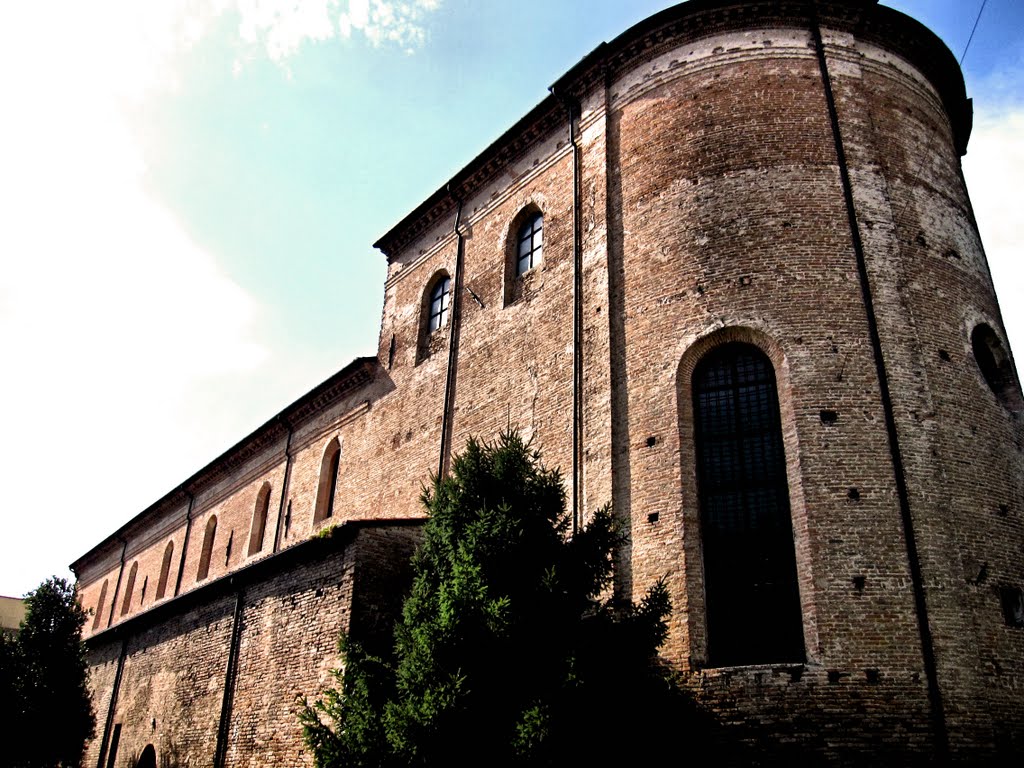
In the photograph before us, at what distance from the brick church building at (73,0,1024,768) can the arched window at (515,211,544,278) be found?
84 millimetres

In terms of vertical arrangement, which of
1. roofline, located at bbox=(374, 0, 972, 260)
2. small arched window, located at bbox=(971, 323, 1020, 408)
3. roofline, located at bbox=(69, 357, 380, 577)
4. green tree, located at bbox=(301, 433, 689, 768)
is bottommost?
green tree, located at bbox=(301, 433, 689, 768)

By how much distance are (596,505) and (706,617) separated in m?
2.09

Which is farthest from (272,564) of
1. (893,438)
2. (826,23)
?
(826,23)

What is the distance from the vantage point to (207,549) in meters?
24.0

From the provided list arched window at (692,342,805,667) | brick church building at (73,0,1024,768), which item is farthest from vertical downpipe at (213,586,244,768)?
arched window at (692,342,805,667)

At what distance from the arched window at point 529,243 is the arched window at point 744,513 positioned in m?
4.51

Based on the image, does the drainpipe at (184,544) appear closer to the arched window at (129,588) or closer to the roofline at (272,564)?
the arched window at (129,588)

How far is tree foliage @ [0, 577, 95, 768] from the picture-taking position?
18375 millimetres

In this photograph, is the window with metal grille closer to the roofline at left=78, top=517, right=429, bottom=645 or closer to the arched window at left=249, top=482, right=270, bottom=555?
the roofline at left=78, top=517, right=429, bottom=645

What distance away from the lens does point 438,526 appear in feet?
31.0

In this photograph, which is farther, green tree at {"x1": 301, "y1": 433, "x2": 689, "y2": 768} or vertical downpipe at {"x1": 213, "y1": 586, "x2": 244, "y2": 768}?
vertical downpipe at {"x1": 213, "y1": 586, "x2": 244, "y2": 768}

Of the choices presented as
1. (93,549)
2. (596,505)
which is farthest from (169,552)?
(596,505)

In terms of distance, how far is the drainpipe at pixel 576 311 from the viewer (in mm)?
11641

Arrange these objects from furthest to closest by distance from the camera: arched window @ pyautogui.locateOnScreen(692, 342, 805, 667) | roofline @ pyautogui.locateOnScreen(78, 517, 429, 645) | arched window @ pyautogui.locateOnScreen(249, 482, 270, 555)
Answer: arched window @ pyautogui.locateOnScreen(249, 482, 270, 555), roofline @ pyautogui.locateOnScreen(78, 517, 429, 645), arched window @ pyautogui.locateOnScreen(692, 342, 805, 667)
